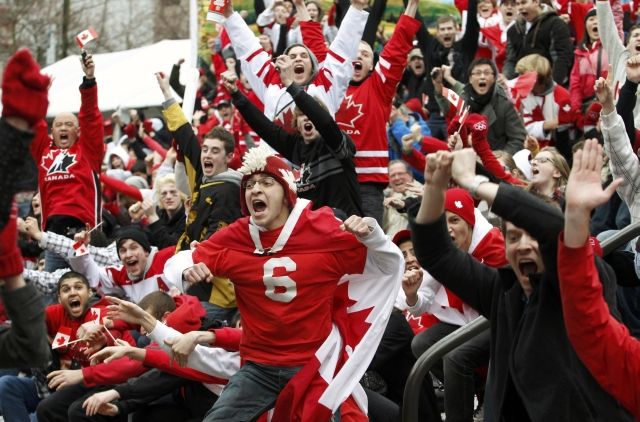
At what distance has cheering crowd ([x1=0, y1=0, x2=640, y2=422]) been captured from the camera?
15.9ft

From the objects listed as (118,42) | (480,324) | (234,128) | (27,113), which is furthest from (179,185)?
(118,42)

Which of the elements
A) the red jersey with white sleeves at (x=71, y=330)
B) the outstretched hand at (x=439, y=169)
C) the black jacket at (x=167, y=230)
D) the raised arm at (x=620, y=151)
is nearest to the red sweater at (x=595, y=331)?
the outstretched hand at (x=439, y=169)

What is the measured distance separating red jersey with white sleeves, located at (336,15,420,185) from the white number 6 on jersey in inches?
111

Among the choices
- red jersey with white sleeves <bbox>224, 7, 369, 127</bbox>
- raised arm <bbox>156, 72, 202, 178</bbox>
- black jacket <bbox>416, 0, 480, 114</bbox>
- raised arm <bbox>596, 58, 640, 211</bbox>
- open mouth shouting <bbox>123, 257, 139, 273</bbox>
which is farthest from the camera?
black jacket <bbox>416, 0, 480, 114</bbox>

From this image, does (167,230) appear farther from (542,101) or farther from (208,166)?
(542,101)

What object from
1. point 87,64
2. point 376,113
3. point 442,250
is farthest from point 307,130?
point 442,250

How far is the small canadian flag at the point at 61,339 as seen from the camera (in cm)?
810

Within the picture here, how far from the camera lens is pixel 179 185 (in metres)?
11.2

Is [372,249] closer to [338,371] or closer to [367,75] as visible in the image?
[338,371]

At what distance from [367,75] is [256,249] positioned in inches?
144

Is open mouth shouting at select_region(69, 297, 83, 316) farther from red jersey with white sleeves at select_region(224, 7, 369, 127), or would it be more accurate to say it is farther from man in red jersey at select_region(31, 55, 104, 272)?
red jersey with white sleeves at select_region(224, 7, 369, 127)

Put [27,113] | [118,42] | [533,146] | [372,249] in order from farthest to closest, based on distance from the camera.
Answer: [118,42] < [533,146] < [372,249] < [27,113]

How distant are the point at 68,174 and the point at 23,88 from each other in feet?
19.3

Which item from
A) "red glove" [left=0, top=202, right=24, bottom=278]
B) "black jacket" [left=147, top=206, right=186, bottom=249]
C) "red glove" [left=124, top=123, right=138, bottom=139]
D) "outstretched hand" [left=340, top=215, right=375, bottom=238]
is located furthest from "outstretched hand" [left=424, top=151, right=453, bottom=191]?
"red glove" [left=124, top=123, right=138, bottom=139]
